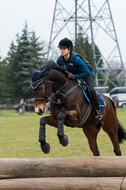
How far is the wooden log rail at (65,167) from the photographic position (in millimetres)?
3803

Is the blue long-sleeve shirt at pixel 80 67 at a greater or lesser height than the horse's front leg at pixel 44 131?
greater

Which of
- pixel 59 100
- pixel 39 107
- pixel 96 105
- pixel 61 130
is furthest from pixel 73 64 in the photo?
pixel 61 130

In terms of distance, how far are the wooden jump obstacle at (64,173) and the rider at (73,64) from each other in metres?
2.17

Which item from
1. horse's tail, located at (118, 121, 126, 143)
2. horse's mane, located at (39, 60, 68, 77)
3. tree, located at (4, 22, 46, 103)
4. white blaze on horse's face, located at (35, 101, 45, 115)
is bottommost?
horse's tail, located at (118, 121, 126, 143)

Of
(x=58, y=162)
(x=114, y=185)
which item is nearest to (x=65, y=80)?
(x=58, y=162)

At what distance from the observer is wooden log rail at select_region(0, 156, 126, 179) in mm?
3803

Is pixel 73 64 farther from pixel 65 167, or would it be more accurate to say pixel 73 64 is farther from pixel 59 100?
pixel 65 167

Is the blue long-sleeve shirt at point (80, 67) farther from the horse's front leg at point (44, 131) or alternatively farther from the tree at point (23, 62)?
the tree at point (23, 62)

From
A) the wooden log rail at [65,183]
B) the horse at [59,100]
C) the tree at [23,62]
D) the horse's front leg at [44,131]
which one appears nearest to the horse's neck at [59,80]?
the horse at [59,100]

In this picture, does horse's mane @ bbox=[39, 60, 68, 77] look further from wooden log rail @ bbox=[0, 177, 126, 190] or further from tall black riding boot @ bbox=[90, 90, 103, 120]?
wooden log rail @ bbox=[0, 177, 126, 190]

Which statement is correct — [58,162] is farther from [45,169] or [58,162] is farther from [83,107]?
[83,107]

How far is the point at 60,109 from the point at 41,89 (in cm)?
55

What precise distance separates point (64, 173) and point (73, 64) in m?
2.45

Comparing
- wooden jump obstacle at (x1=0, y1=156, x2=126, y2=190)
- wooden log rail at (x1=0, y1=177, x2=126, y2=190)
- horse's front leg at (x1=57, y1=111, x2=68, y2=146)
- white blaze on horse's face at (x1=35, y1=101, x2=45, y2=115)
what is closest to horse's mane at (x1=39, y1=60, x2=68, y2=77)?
white blaze on horse's face at (x1=35, y1=101, x2=45, y2=115)
